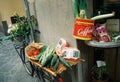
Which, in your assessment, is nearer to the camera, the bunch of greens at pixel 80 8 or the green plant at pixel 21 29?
the bunch of greens at pixel 80 8

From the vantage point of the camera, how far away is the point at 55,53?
1.76 metres

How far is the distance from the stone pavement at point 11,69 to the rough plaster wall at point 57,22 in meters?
0.91

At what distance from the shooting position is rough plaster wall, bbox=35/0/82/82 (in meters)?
1.64

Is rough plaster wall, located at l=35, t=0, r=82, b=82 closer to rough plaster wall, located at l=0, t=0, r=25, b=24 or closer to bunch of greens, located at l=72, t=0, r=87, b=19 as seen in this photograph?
bunch of greens, located at l=72, t=0, r=87, b=19

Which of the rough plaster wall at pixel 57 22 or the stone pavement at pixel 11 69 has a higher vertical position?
the rough plaster wall at pixel 57 22

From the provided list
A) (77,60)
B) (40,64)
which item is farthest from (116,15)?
(40,64)

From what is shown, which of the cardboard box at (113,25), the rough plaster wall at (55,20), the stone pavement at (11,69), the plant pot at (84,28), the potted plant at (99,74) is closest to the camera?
the plant pot at (84,28)

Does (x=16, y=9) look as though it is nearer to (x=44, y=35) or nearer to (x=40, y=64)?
(x=44, y=35)

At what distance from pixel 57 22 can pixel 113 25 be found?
65 cm

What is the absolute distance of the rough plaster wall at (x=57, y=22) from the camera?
164cm

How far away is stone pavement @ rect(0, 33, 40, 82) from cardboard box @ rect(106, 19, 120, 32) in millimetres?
1611

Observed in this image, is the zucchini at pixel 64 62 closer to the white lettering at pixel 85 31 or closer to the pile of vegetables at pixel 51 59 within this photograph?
the pile of vegetables at pixel 51 59

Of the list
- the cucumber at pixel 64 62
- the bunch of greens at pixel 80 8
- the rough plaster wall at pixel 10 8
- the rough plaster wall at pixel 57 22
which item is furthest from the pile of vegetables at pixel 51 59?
the rough plaster wall at pixel 10 8

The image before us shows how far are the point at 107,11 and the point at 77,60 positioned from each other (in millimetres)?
582
